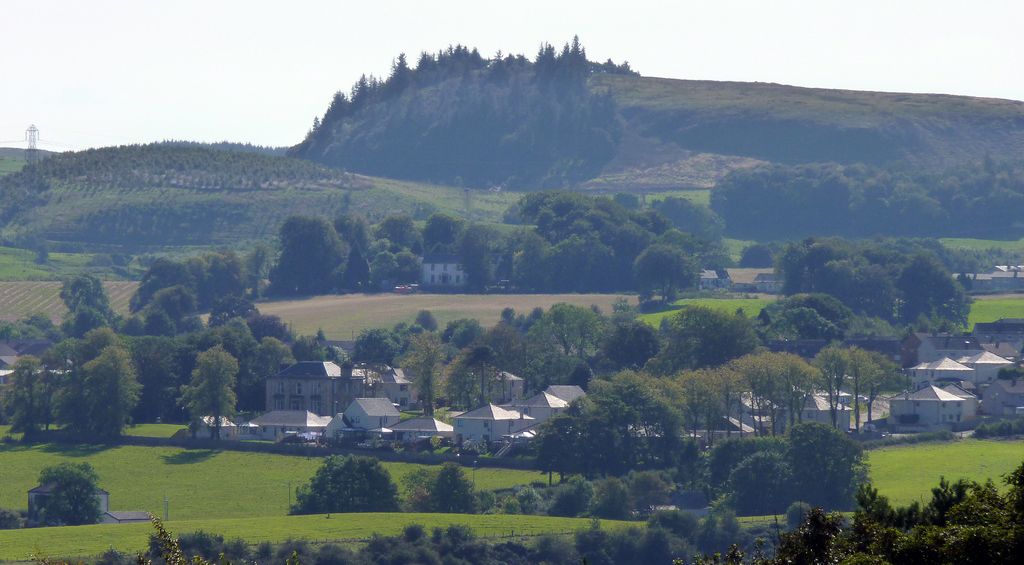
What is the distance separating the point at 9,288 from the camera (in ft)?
552

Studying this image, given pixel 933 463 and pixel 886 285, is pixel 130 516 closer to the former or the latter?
pixel 933 463

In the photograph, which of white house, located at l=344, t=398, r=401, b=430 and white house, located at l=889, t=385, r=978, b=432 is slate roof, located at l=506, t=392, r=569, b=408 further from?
white house, located at l=889, t=385, r=978, b=432

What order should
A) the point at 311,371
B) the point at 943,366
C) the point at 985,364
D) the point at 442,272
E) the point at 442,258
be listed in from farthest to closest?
the point at 442,258 → the point at 442,272 → the point at 985,364 → the point at 943,366 → the point at 311,371

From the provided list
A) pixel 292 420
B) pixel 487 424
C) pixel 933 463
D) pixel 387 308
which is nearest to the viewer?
pixel 933 463

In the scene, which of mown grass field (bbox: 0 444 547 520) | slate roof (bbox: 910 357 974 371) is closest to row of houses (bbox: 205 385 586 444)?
mown grass field (bbox: 0 444 547 520)

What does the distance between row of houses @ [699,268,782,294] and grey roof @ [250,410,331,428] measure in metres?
55.7

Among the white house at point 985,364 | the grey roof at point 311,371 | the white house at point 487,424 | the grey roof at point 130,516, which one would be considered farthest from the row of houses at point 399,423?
the white house at point 985,364

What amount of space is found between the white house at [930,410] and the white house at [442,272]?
204 ft

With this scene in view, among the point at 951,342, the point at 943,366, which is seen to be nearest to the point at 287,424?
the point at 943,366

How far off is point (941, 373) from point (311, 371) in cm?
3627

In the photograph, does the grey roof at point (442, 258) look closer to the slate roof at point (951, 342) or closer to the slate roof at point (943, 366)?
the slate roof at point (951, 342)

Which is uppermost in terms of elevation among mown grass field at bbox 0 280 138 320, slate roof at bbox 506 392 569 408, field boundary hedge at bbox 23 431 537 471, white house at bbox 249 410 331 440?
mown grass field at bbox 0 280 138 320

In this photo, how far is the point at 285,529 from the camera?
85875 mm

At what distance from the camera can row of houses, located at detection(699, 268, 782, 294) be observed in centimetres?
16650
